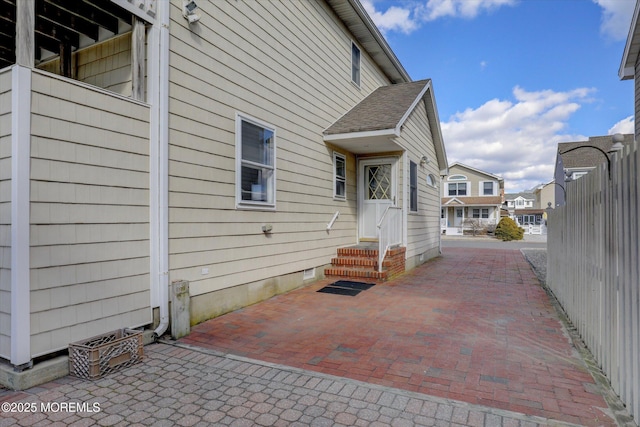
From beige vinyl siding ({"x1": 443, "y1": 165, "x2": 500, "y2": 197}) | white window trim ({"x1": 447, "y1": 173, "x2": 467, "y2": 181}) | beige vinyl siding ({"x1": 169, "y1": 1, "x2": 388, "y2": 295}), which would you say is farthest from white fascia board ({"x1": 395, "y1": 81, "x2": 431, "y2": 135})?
white window trim ({"x1": 447, "y1": 173, "x2": 467, "y2": 181})

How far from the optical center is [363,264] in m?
7.74

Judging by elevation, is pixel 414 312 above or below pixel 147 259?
below

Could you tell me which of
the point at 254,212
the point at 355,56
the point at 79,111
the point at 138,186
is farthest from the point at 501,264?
the point at 79,111

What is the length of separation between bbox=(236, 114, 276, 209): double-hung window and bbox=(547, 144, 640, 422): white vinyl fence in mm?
4291

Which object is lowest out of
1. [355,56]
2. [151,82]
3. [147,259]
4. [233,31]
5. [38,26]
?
[147,259]

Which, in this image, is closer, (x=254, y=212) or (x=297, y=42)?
(x=254, y=212)

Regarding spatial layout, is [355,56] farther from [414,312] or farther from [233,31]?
[414,312]

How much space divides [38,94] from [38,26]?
74.7 inches

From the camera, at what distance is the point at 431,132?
37.6ft

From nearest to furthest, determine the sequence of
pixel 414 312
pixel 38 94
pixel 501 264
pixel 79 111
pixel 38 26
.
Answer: pixel 38 94 → pixel 79 111 → pixel 38 26 → pixel 414 312 → pixel 501 264

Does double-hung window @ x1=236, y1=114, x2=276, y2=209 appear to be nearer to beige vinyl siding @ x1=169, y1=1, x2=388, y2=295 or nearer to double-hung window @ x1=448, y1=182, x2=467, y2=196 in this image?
beige vinyl siding @ x1=169, y1=1, x2=388, y2=295

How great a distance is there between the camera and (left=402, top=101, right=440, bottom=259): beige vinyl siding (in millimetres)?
9076

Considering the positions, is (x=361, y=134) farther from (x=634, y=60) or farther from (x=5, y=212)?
(x=634, y=60)

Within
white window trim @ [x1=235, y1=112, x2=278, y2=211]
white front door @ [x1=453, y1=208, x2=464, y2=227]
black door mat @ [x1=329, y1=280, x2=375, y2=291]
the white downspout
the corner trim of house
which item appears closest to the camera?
the corner trim of house
